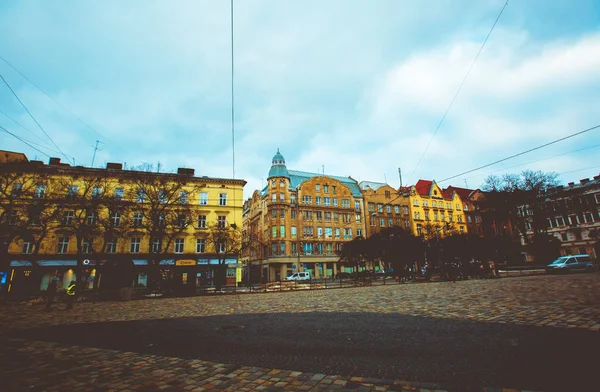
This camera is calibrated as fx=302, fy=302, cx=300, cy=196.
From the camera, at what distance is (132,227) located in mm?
32562

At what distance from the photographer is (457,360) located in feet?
15.2

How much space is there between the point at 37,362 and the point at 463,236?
53.1 m

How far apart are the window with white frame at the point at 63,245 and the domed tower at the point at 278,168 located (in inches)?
1344

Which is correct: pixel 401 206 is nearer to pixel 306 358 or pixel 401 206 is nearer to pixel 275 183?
pixel 275 183

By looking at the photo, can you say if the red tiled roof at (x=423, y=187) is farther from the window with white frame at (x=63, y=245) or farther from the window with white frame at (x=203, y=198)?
the window with white frame at (x=63, y=245)

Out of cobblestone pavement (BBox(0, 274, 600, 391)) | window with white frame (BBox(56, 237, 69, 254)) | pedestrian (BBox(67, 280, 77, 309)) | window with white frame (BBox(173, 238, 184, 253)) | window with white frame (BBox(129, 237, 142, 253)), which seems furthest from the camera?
window with white frame (BBox(173, 238, 184, 253))

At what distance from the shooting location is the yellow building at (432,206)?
74.1m

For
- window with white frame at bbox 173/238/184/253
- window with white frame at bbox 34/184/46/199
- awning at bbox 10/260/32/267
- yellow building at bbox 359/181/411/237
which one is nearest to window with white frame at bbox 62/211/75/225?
window with white frame at bbox 34/184/46/199

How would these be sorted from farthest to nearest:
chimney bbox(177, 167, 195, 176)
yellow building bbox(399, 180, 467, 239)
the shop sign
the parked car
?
yellow building bbox(399, 180, 467, 239) < chimney bbox(177, 167, 195, 176) < the shop sign < the parked car

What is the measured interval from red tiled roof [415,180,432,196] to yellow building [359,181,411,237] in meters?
6.73

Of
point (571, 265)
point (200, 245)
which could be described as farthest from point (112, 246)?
point (571, 265)

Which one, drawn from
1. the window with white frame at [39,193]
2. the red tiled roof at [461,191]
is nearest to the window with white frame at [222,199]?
the window with white frame at [39,193]

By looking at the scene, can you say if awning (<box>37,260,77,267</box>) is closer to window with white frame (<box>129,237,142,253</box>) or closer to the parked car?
window with white frame (<box>129,237,142,253</box>)

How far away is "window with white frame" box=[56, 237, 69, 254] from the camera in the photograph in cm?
4005
